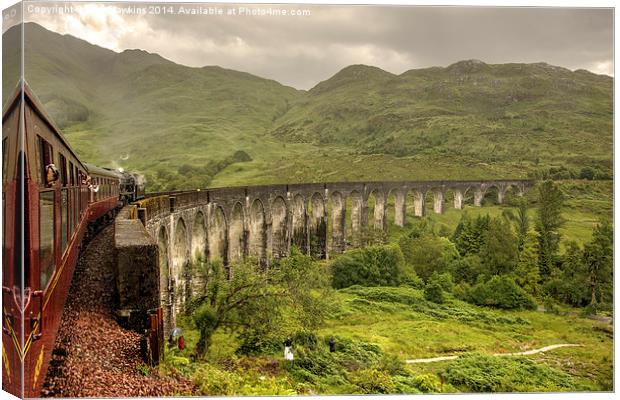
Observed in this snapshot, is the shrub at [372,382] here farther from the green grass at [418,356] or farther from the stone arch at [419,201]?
the stone arch at [419,201]

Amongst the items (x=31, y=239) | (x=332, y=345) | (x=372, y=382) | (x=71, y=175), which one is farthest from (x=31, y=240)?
(x=332, y=345)

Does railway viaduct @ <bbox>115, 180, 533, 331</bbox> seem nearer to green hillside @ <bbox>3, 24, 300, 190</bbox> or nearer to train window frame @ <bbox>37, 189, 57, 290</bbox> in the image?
train window frame @ <bbox>37, 189, 57, 290</bbox>

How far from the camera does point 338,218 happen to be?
44.0 metres

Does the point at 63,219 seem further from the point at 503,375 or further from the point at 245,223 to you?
the point at 245,223

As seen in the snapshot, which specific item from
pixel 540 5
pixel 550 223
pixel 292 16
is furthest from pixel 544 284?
pixel 292 16

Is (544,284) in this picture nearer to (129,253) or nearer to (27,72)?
(129,253)

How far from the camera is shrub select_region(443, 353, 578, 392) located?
1231 cm

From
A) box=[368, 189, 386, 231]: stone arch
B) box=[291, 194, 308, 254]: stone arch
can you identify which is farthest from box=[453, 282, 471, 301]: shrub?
box=[368, 189, 386, 231]: stone arch

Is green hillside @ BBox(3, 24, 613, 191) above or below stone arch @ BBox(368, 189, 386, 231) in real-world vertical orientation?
above

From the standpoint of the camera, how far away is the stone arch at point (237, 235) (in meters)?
28.2

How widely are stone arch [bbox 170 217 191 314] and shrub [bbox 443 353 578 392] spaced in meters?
9.75

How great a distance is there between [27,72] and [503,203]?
29504mm

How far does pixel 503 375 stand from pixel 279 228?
78.1 feet

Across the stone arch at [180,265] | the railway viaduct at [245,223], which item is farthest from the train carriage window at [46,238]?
the stone arch at [180,265]
